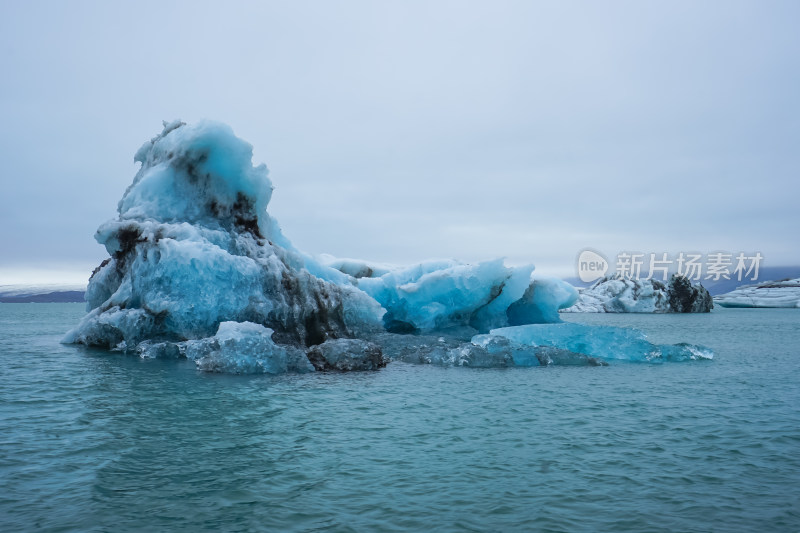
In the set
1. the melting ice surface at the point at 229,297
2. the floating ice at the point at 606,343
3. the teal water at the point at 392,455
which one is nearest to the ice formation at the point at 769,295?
the floating ice at the point at 606,343

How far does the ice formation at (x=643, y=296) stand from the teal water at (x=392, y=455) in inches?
2531

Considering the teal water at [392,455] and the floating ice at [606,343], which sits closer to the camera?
the teal water at [392,455]

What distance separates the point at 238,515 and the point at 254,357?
1043 centimetres

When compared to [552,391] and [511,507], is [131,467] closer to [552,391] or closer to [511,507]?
[511,507]

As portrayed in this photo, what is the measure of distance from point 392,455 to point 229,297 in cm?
1283

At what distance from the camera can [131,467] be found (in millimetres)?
7184

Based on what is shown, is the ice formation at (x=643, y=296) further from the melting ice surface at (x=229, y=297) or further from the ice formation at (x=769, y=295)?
the melting ice surface at (x=229, y=297)

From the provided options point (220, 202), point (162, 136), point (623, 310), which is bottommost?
point (623, 310)

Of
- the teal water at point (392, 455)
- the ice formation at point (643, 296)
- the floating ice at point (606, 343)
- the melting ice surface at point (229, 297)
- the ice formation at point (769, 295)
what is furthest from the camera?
the ice formation at point (769, 295)

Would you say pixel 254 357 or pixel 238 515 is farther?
pixel 254 357

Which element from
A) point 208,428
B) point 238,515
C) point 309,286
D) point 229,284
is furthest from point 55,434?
point 309,286

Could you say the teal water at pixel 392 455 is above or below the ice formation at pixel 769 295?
below

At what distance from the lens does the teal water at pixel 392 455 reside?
5.78 m

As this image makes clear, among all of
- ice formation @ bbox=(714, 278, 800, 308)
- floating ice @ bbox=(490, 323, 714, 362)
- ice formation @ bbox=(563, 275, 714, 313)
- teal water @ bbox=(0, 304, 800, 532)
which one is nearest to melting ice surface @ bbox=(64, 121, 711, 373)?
floating ice @ bbox=(490, 323, 714, 362)
